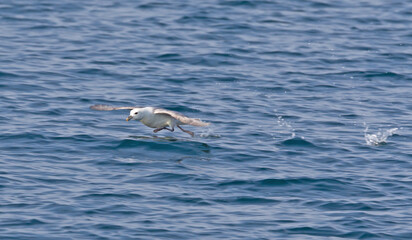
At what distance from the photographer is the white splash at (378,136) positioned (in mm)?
17734

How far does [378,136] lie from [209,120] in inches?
143

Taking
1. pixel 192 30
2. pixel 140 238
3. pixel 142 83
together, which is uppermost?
pixel 192 30

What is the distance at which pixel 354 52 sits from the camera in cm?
2614

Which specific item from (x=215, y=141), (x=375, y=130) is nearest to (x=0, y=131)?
(x=215, y=141)

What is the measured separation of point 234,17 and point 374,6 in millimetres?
6245

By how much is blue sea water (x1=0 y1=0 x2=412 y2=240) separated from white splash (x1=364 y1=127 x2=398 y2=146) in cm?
7

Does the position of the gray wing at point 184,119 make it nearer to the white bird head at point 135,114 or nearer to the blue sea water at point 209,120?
the white bird head at point 135,114

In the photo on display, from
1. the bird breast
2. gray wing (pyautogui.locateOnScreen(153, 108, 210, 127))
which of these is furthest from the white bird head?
gray wing (pyautogui.locateOnScreen(153, 108, 210, 127))

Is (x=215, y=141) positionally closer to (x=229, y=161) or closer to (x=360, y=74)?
(x=229, y=161)

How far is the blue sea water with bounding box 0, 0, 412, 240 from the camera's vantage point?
43.4ft

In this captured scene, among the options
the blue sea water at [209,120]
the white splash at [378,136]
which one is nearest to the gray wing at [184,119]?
the blue sea water at [209,120]

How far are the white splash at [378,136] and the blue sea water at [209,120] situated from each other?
0.07 m

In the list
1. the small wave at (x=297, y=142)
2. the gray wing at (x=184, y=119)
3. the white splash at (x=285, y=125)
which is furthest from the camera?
the white splash at (x=285, y=125)

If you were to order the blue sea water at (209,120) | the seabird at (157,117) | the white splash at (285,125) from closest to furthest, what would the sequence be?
the blue sea water at (209,120)
the seabird at (157,117)
the white splash at (285,125)
